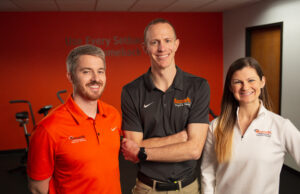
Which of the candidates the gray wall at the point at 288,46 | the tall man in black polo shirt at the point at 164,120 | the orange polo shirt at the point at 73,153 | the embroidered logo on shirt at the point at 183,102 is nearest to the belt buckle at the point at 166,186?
the tall man in black polo shirt at the point at 164,120

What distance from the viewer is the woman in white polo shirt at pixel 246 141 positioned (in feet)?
4.71

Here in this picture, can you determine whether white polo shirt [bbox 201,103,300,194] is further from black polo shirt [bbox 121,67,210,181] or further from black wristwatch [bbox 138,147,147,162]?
Answer: black wristwatch [bbox 138,147,147,162]

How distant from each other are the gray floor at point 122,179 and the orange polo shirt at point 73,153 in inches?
86.9

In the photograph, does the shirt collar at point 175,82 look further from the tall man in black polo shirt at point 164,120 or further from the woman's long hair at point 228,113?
the woman's long hair at point 228,113

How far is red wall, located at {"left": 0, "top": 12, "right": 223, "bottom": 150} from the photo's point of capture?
5070 mm

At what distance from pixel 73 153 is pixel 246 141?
1.02 meters

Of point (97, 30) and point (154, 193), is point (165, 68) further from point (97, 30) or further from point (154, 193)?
point (97, 30)

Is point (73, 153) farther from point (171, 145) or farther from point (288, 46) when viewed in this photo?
point (288, 46)

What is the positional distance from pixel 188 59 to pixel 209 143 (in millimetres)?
4495

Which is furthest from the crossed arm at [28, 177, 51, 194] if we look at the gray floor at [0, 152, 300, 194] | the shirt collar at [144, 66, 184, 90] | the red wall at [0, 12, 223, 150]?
the red wall at [0, 12, 223, 150]

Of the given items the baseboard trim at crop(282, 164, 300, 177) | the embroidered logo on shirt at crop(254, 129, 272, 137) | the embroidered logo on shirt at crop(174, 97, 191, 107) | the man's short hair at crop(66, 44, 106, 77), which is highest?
the man's short hair at crop(66, 44, 106, 77)

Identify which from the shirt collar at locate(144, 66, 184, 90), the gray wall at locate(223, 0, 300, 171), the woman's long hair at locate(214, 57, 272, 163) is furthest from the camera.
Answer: the gray wall at locate(223, 0, 300, 171)

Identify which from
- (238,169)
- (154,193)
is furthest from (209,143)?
(154,193)

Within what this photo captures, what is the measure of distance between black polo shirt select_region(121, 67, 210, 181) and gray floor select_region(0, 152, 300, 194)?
201 centimetres
